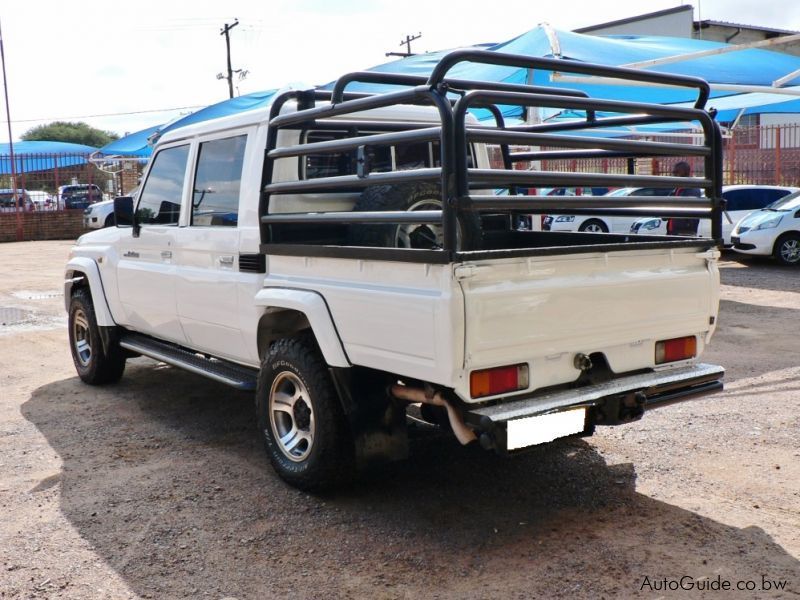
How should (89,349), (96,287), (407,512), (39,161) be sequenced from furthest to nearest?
(39,161), (89,349), (96,287), (407,512)

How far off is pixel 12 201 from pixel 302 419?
2635cm

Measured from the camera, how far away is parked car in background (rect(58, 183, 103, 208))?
28.9 metres

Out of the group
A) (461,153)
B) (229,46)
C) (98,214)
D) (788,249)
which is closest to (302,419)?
(461,153)

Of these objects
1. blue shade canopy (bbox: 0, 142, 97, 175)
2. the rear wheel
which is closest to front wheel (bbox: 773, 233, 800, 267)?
the rear wheel

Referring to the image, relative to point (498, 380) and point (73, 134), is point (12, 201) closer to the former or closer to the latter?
point (498, 380)

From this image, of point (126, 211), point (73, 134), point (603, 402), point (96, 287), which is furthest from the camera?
point (73, 134)

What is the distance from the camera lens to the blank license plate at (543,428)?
3658mm

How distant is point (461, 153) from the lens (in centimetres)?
351

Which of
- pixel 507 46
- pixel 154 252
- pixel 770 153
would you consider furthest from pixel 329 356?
pixel 770 153

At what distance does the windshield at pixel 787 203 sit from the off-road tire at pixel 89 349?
12704mm

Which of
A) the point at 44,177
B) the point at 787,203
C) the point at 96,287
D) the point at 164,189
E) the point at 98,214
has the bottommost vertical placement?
the point at 96,287

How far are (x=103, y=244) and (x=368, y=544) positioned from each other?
3.99 m

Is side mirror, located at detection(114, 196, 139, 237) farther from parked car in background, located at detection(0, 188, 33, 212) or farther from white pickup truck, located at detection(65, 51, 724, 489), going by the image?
parked car in background, located at detection(0, 188, 33, 212)

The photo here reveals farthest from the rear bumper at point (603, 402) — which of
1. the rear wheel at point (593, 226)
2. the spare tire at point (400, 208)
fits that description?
the rear wheel at point (593, 226)
